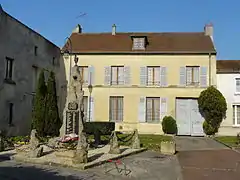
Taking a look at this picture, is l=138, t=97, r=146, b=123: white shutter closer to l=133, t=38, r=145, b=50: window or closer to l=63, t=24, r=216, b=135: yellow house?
l=63, t=24, r=216, b=135: yellow house

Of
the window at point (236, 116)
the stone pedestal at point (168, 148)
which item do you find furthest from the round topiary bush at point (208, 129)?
the stone pedestal at point (168, 148)

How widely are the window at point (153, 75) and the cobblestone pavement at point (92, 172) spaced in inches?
593

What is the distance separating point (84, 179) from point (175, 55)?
779 inches

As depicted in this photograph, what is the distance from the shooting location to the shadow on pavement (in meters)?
8.80

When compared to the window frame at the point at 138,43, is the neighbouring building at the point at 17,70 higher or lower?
lower

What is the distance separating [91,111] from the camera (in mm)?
27391

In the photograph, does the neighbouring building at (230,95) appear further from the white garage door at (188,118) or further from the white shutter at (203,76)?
the white garage door at (188,118)

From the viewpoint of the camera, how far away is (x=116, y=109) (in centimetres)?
2736

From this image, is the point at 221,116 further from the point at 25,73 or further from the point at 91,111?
the point at 25,73

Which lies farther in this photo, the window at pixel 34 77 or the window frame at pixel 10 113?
the window at pixel 34 77

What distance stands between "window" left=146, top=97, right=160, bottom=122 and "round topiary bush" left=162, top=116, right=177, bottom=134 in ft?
3.54

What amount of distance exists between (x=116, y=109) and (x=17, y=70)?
29.0 ft

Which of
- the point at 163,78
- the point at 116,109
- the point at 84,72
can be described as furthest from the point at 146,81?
the point at 84,72

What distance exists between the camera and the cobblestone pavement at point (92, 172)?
9008 millimetres
